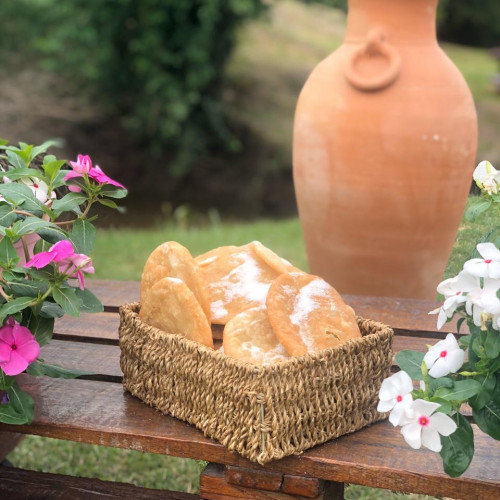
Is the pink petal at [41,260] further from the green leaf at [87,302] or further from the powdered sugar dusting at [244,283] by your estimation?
the powdered sugar dusting at [244,283]

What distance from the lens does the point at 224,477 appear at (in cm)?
114

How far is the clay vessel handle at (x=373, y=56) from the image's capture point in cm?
239

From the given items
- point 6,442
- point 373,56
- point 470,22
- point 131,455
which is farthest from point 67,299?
point 470,22

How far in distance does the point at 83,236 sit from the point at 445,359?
62cm

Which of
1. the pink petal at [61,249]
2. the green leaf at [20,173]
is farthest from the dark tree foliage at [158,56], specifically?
the pink petal at [61,249]

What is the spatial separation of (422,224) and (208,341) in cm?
136

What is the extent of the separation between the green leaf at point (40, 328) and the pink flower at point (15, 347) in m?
0.04

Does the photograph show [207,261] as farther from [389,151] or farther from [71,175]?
[389,151]

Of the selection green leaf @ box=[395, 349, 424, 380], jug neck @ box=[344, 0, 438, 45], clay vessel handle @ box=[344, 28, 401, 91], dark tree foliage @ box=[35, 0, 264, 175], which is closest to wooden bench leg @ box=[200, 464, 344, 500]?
green leaf @ box=[395, 349, 424, 380]

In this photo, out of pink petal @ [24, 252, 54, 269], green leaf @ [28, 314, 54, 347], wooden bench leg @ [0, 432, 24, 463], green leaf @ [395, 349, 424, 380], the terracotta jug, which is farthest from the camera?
the terracotta jug

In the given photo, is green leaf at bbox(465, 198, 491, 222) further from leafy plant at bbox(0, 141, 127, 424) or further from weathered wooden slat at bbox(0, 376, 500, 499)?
leafy plant at bbox(0, 141, 127, 424)

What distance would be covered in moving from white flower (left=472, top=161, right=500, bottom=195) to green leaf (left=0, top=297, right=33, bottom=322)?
67 cm

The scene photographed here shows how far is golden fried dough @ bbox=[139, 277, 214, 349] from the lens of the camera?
1.20 metres

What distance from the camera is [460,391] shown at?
0.93 meters
